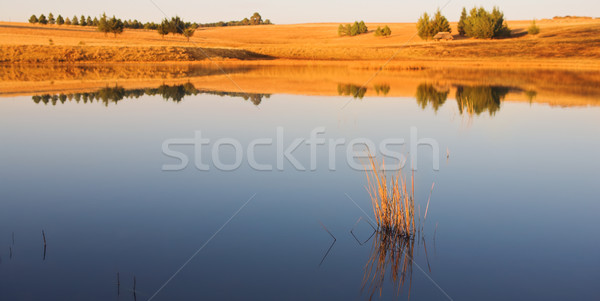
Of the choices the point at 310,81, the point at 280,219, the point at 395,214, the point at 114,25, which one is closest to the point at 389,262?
the point at 395,214

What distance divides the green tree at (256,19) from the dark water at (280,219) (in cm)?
16862

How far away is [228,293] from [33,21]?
141 meters

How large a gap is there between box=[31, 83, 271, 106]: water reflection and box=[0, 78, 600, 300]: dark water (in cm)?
660

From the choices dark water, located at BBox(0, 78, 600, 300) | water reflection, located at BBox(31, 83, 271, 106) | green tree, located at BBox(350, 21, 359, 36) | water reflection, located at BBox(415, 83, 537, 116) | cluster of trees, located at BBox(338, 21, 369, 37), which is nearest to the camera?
dark water, located at BBox(0, 78, 600, 300)

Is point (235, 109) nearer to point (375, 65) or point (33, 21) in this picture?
point (375, 65)

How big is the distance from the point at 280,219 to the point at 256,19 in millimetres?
178421

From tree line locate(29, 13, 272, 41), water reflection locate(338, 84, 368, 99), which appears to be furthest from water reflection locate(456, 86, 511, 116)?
tree line locate(29, 13, 272, 41)

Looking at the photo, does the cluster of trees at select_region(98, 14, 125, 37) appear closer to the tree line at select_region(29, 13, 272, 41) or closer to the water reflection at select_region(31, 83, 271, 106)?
the tree line at select_region(29, 13, 272, 41)

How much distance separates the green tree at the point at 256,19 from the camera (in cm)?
17895

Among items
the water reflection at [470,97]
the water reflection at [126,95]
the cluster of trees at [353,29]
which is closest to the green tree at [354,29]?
the cluster of trees at [353,29]

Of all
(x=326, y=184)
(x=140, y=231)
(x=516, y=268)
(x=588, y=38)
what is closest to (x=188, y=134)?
(x=326, y=184)

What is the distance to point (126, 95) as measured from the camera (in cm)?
2427

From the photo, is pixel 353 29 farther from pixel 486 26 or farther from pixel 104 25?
pixel 104 25

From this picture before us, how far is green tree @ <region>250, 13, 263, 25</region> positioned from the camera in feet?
587
